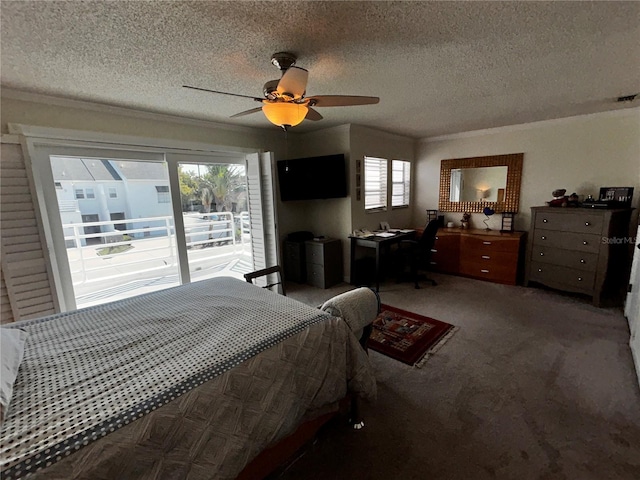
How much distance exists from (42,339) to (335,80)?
8.08 feet

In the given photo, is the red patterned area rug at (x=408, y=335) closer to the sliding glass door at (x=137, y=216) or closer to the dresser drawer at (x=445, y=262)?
the dresser drawer at (x=445, y=262)

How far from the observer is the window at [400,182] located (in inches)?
187

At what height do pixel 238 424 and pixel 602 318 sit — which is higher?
pixel 238 424

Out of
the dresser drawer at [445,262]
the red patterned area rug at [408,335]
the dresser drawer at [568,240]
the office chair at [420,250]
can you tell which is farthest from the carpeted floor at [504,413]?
the dresser drawer at [445,262]

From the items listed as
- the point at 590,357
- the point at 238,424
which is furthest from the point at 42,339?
the point at 590,357

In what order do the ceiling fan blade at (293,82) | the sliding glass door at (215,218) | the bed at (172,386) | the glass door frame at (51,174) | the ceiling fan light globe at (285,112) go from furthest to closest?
1. the sliding glass door at (215,218)
2. the glass door frame at (51,174)
3. the ceiling fan light globe at (285,112)
4. the ceiling fan blade at (293,82)
5. the bed at (172,386)

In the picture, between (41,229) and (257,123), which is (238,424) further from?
(257,123)

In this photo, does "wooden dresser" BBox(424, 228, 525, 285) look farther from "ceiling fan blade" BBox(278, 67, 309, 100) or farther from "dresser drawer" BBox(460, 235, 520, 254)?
"ceiling fan blade" BBox(278, 67, 309, 100)

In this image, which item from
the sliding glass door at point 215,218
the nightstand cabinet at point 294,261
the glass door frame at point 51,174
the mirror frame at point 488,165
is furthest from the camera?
the nightstand cabinet at point 294,261

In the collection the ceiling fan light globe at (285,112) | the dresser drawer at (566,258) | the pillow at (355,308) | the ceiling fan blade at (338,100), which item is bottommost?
the dresser drawer at (566,258)

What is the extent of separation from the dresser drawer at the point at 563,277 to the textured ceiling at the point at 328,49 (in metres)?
1.92

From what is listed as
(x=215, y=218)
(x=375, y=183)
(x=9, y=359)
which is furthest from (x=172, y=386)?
(x=375, y=183)

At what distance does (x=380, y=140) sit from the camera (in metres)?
4.32

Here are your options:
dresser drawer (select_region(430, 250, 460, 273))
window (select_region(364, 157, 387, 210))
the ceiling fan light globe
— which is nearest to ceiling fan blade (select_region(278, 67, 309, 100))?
the ceiling fan light globe
